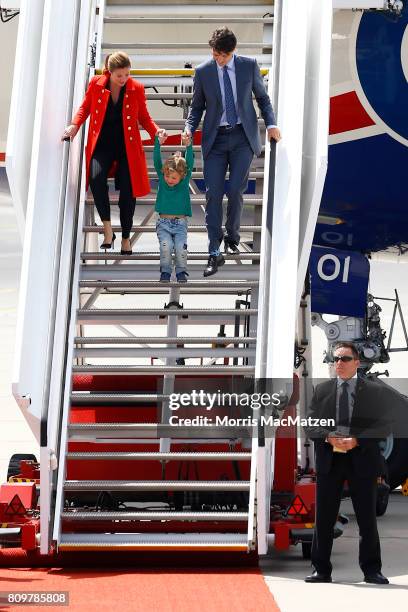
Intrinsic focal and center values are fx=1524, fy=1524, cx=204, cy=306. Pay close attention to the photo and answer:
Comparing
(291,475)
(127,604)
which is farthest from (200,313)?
(127,604)

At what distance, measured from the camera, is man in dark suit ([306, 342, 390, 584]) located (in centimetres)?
937

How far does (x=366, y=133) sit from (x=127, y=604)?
17.8ft

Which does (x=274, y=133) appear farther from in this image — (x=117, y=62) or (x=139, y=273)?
(x=139, y=273)

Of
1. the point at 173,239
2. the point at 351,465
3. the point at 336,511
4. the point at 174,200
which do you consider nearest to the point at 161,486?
the point at 336,511

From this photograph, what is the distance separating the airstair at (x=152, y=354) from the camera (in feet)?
31.7

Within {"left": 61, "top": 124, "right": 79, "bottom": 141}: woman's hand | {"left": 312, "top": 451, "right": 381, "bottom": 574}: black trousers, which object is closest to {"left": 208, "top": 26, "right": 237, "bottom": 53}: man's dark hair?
{"left": 61, "top": 124, "right": 79, "bottom": 141}: woman's hand

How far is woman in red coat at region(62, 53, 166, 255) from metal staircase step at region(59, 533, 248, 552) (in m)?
2.21

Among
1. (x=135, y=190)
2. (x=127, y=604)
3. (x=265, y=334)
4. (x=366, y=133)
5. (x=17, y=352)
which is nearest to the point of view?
(x=127, y=604)

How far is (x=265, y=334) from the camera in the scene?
9977 millimetres

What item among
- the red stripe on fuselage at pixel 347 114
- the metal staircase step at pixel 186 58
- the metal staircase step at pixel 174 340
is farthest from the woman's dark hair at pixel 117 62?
the red stripe on fuselage at pixel 347 114

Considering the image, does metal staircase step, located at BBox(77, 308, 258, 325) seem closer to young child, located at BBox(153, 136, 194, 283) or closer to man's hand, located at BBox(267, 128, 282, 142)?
young child, located at BBox(153, 136, 194, 283)

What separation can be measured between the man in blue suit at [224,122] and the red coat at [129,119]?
0.38 metres

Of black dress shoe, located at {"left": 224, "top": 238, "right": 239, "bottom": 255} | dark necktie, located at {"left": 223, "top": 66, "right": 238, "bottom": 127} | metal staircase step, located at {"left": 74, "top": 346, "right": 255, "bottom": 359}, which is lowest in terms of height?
metal staircase step, located at {"left": 74, "top": 346, "right": 255, "bottom": 359}

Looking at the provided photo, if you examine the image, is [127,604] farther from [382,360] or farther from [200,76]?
[382,360]
